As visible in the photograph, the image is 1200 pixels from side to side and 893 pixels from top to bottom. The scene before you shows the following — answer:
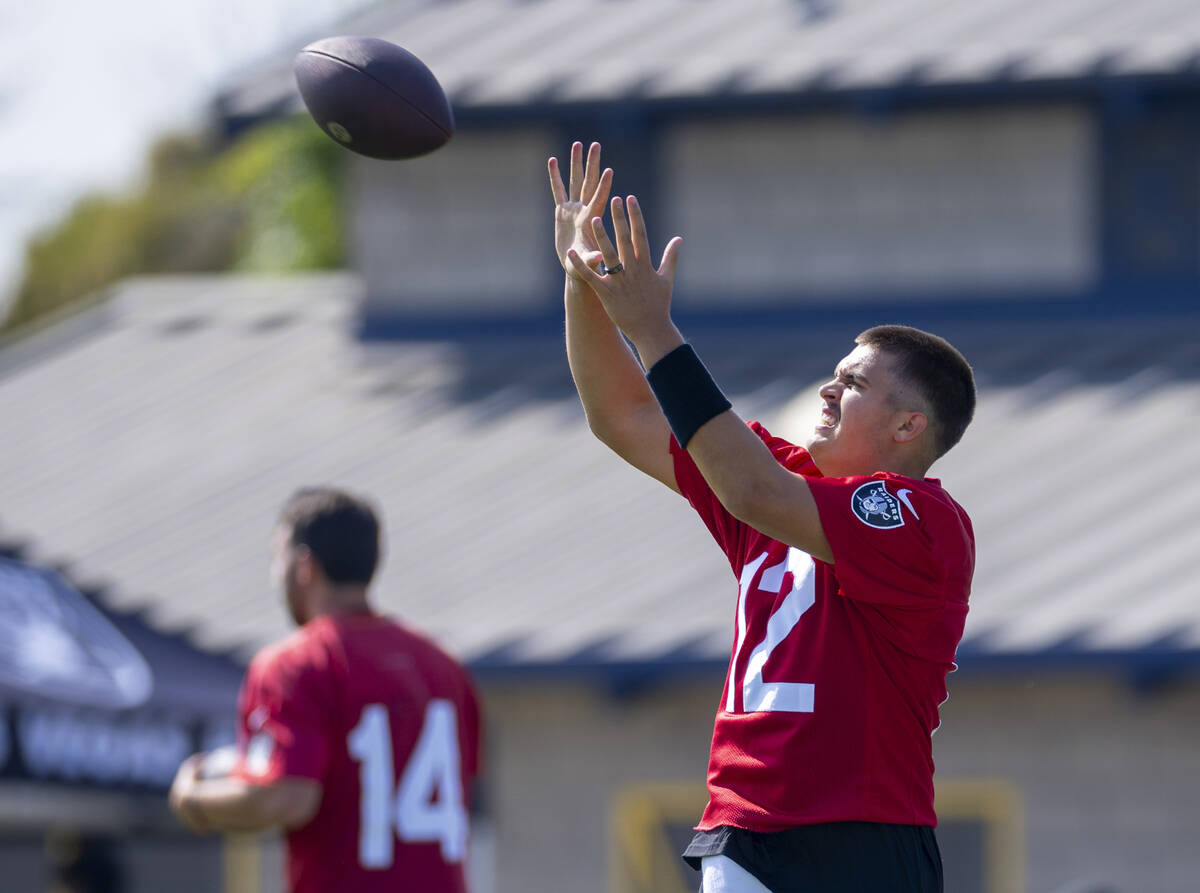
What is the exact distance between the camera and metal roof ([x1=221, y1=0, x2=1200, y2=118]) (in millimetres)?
10930

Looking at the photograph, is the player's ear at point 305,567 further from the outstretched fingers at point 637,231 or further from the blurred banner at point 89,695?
the blurred banner at point 89,695

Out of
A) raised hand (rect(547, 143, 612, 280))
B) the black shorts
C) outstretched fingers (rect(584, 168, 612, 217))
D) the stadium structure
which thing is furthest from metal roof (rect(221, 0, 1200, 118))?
the black shorts

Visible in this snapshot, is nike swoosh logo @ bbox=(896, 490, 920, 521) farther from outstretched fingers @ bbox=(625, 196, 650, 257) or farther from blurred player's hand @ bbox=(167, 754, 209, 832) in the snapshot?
blurred player's hand @ bbox=(167, 754, 209, 832)

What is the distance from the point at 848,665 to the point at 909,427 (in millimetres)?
456

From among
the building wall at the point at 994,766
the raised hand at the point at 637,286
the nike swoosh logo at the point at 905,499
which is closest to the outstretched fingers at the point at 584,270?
the raised hand at the point at 637,286

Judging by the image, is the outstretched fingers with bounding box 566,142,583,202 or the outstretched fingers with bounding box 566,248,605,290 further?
the outstretched fingers with bounding box 566,142,583,202

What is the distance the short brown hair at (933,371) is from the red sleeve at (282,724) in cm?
193

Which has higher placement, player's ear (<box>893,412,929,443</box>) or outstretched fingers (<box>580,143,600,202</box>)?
outstretched fingers (<box>580,143,600,202</box>)

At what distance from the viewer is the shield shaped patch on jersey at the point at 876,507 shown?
352cm

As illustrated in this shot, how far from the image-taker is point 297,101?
12.0 m

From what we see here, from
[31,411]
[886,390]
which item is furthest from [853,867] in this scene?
[31,411]

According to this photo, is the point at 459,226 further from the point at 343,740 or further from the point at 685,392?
the point at 685,392

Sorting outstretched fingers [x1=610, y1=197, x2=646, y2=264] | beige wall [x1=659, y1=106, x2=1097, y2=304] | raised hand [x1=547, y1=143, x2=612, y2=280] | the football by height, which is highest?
beige wall [x1=659, y1=106, x2=1097, y2=304]

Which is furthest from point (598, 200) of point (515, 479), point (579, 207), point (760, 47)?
point (760, 47)
